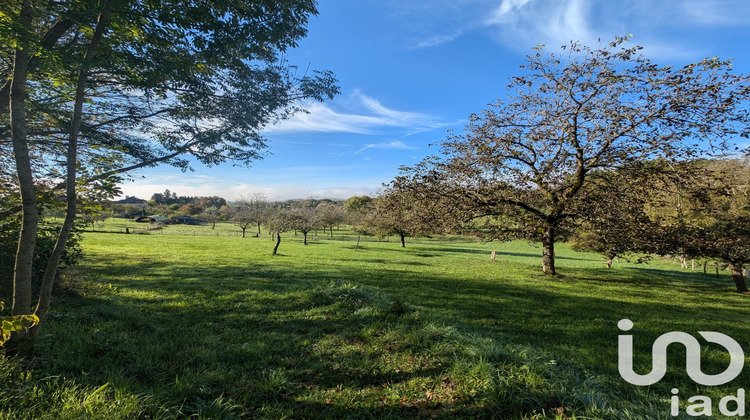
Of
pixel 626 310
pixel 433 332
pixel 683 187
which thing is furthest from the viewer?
pixel 683 187

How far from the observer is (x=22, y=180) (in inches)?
124

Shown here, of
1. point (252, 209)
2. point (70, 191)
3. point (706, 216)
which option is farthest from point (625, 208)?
point (252, 209)

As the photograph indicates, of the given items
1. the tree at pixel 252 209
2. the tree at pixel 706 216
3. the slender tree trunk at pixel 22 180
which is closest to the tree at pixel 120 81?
the slender tree trunk at pixel 22 180

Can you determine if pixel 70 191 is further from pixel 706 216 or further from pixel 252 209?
pixel 252 209

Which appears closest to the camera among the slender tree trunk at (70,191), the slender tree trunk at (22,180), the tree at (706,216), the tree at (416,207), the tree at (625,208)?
the slender tree trunk at (22,180)

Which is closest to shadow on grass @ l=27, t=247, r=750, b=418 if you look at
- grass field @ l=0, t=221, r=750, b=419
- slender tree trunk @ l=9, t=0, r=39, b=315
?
grass field @ l=0, t=221, r=750, b=419

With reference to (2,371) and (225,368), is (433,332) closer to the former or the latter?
(225,368)

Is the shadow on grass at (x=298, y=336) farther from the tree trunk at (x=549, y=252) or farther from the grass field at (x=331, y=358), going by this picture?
the tree trunk at (x=549, y=252)

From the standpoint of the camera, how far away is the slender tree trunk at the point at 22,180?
3.14 meters

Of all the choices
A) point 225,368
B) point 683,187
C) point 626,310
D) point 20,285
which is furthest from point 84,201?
point 683,187

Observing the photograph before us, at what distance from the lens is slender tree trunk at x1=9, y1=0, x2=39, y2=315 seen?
10.3 ft

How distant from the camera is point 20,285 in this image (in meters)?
3.23

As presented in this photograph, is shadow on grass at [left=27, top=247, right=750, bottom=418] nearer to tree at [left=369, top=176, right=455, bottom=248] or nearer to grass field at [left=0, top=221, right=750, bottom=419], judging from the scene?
grass field at [left=0, top=221, right=750, bottom=419]

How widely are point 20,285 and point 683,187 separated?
694 inches
